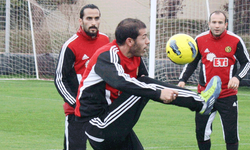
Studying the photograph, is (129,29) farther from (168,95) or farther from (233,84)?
(233,84)

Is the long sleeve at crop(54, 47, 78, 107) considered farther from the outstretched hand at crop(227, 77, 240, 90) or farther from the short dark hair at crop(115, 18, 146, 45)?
the outstretched hand at crop(227, 77, 240, 90)

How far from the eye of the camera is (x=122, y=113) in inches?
179

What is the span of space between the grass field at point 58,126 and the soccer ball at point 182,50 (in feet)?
7.57

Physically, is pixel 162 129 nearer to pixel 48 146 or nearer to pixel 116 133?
pixel 48 146

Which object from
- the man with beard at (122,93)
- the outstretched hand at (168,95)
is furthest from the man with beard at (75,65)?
the outstretched hand at (168,95)

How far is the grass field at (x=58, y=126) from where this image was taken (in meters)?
7.86

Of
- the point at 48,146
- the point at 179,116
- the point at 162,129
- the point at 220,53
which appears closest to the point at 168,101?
the point at 220,53

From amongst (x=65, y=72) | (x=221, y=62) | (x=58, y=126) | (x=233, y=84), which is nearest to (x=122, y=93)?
(x=65, y=72)

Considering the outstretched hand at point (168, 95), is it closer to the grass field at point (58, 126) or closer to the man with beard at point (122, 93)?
the man with beard at point (122, 93)

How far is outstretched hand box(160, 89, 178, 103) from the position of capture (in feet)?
14.1

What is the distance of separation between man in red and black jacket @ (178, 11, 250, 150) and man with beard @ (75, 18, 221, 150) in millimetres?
2178

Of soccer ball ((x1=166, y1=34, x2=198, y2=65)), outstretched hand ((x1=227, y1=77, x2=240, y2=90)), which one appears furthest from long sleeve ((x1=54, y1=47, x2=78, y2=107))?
outstretched hand ((x1=227, y1=77, x2=240, y2=90))

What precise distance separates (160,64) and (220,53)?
10750 mm

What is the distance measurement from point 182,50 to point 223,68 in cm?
154
